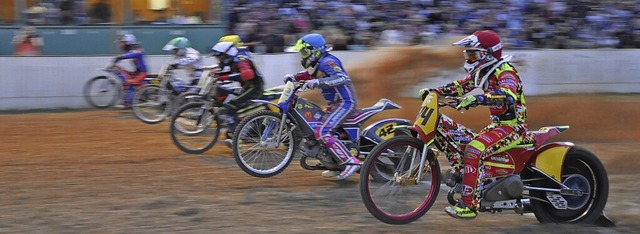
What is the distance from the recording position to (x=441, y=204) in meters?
7.98

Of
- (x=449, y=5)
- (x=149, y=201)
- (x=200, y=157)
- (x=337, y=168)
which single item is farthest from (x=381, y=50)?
(x=149, y=201)

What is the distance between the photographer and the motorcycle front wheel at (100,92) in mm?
17078

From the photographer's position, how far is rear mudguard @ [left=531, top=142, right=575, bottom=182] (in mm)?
6941

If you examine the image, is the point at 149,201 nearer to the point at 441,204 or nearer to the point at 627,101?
the point at 441,204

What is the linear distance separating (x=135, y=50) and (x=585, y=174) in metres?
11.2

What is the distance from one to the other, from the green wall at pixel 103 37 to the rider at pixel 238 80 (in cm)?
939

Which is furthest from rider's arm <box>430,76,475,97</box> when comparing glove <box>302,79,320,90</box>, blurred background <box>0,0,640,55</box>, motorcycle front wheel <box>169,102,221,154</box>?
blurred background <box>0,0,640,55</box>

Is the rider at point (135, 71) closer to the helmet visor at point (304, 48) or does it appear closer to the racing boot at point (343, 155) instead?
the helmet visor at point (304, 48)

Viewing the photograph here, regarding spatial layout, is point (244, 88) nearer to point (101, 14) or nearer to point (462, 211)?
point (462, 211)

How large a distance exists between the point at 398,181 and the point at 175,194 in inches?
100.0

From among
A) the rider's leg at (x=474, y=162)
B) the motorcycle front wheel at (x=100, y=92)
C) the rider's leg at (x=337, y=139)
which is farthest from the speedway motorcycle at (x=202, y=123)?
the motorcycle front wheel at (x=100, y=92)

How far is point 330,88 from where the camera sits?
9.02 m

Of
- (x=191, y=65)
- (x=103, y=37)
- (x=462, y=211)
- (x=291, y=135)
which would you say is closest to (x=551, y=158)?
(x=462, y=211)

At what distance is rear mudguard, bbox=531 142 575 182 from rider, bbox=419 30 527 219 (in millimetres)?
282
